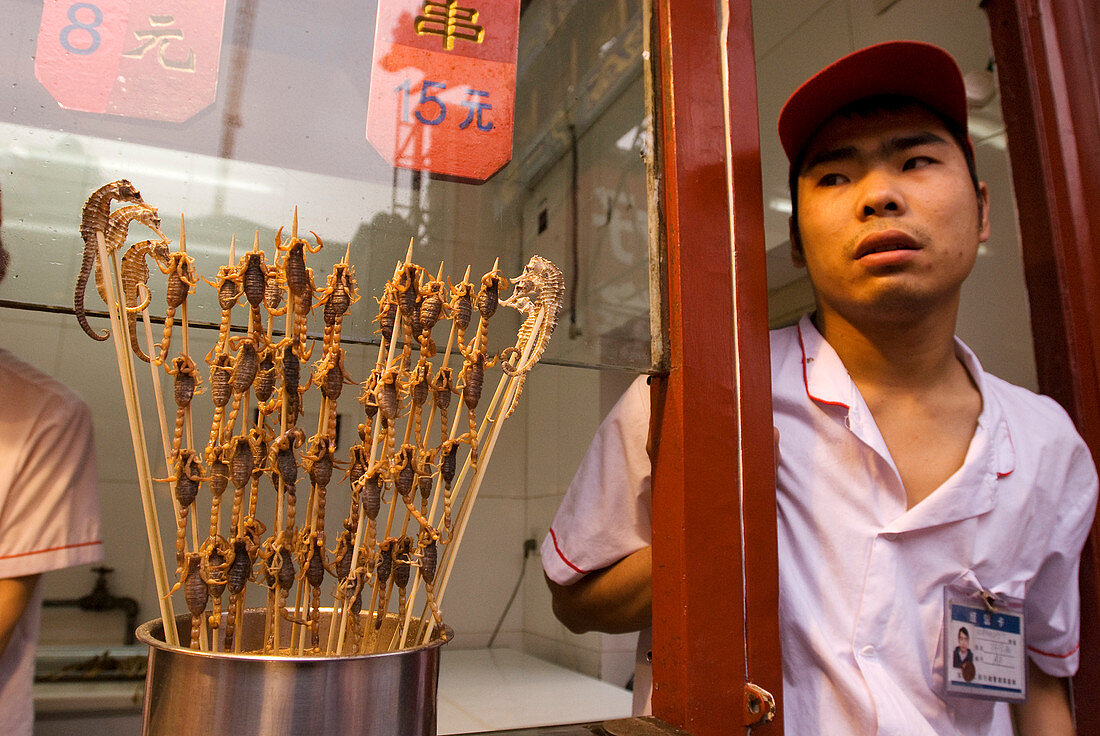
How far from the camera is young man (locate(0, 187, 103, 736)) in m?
0.83

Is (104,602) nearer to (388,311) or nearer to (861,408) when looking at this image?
(388,311)

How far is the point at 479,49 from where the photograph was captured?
33.8 inches

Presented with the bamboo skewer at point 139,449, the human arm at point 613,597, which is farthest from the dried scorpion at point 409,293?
the human arm at point 613,597

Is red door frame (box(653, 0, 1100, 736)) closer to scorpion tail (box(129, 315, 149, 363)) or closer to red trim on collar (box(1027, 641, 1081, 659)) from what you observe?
red trim on collar (box(1027, 641, 1081, 659))

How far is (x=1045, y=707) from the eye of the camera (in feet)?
3.47

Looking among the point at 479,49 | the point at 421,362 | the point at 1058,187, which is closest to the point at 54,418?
the point at 421,362

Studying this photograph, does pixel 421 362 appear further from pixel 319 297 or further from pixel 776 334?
pixel 776 334

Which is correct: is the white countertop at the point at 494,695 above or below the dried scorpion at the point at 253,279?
below

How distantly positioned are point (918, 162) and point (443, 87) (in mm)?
644

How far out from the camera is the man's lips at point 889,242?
2.97 feet

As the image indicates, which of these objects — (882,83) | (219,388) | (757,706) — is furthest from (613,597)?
(882,83)

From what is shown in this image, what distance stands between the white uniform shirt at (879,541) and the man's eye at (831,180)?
0.22 m

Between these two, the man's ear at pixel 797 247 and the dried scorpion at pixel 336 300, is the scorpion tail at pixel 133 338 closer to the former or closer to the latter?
the dried scorpion at pixel 336 300

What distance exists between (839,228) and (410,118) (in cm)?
58
